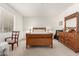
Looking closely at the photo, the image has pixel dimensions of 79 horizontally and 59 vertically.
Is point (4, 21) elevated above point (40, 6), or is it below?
below

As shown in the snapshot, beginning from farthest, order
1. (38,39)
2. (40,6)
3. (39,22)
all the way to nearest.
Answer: (39,22), (40,6), (38,39)

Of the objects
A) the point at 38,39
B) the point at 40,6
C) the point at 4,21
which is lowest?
the point at 38,39

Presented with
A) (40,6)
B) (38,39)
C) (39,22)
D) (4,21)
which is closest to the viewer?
(38,39)

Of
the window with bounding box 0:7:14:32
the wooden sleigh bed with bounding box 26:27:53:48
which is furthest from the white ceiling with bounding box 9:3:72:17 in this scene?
the wooden sleigh bed with bounding box 26:27:53:48

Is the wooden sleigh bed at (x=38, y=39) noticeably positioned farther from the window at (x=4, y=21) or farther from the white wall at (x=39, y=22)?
the white wall at (x=39, y=22)

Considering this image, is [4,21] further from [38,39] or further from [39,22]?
[39,22]

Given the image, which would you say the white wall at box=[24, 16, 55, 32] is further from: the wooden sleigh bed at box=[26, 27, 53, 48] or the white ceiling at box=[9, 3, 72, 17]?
the wooden sleigh bed at box=[26, 27, 53, 48]

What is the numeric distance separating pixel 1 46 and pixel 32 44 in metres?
2.37

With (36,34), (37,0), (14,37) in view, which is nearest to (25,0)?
(37,0)

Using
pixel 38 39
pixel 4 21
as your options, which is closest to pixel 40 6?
pixel 38 39

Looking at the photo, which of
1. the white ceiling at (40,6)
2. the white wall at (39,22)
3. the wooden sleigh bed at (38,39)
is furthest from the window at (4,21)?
the white wall at (39,22)

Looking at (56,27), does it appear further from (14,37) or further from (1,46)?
(1,46)

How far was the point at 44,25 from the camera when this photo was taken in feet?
33.8

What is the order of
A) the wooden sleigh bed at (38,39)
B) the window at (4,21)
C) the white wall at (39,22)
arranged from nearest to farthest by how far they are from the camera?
the window at (4,21), the wooden sleigh bed at (38,39), the white wall at (39,22)
